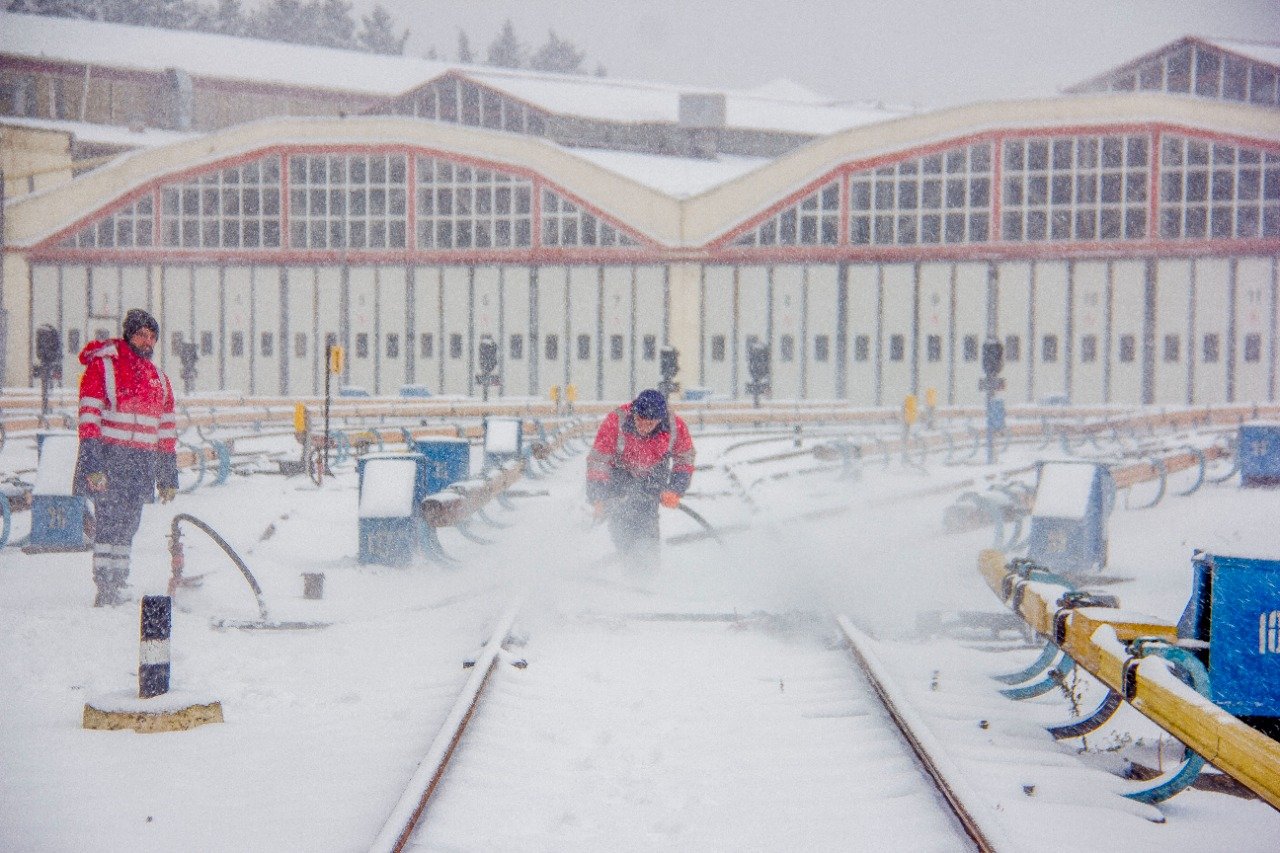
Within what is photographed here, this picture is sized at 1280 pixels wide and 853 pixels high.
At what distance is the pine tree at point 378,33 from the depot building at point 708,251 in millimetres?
53577

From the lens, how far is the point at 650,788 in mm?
5582

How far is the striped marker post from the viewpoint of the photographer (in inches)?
262

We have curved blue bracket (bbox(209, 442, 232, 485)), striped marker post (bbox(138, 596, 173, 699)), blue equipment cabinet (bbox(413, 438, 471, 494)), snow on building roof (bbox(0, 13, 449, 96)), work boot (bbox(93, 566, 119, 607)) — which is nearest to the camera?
striped marker post (bbox(138, 596, 173, 699))

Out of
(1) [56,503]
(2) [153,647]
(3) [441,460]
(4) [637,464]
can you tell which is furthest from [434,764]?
(3) [441,460]

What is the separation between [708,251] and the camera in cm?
3756

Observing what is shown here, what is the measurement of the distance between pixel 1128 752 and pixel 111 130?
45.7 metres

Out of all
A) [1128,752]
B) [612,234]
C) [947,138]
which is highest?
[947,138]

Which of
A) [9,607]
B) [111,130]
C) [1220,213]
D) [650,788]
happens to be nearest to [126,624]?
[9,607]

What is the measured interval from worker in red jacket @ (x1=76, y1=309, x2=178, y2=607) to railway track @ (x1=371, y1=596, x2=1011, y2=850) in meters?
2.75

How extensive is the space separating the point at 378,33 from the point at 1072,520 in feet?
297

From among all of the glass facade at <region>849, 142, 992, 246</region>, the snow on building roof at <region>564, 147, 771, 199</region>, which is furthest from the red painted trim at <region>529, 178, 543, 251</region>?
the glass facade at <region>849, 142, 992, 246</region>

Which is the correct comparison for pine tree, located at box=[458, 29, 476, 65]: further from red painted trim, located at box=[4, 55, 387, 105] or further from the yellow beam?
the yellow beam

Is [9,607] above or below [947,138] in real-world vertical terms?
below

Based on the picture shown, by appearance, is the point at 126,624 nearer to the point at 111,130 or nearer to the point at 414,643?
the point at 414,643
